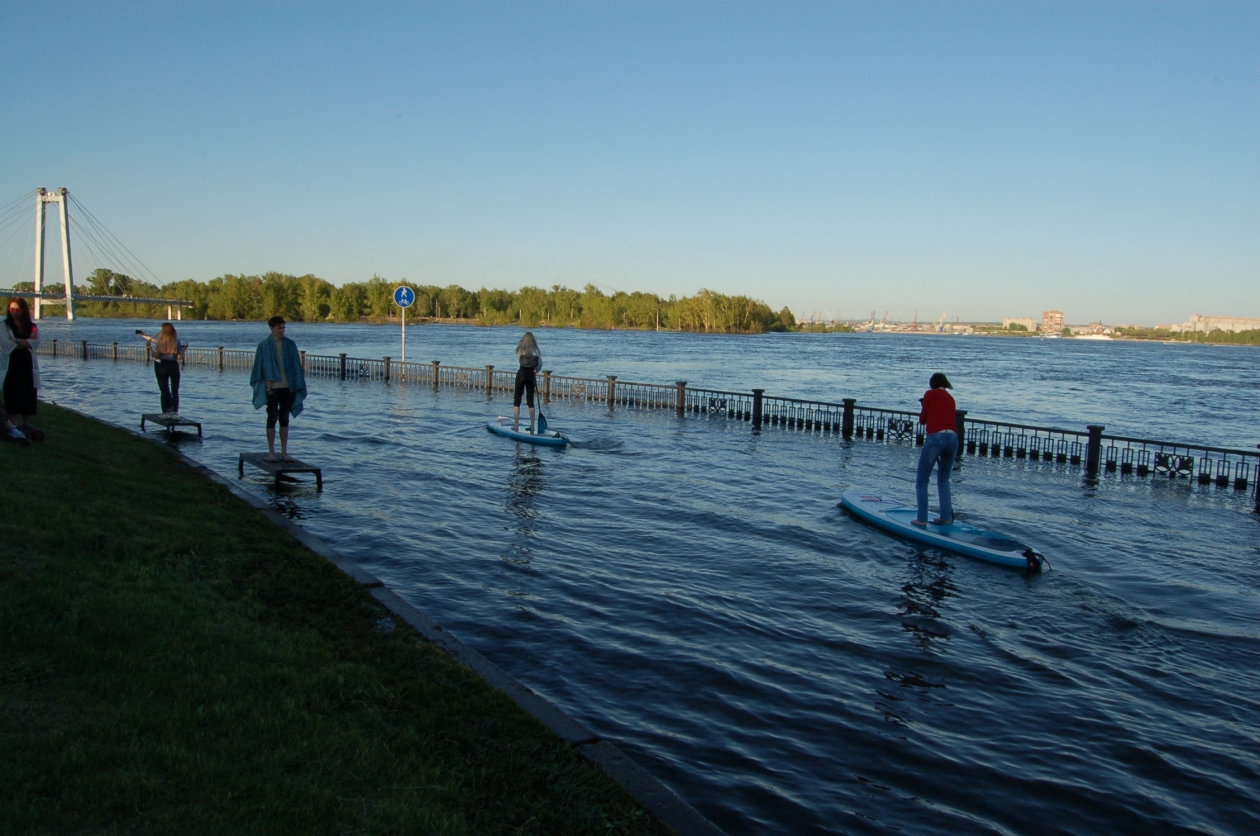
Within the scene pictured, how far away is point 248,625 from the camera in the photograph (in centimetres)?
609

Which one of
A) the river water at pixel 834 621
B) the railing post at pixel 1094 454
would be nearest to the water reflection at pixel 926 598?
the river water at pixel 834 621

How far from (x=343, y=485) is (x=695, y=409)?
16885mm

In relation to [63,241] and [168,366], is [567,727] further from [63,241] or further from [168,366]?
[63,241]

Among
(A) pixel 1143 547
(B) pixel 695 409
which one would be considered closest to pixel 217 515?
(A) pixel 1143 547

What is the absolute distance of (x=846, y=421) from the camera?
24656mm

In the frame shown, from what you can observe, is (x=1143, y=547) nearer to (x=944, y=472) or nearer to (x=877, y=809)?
(x=944, y=472)

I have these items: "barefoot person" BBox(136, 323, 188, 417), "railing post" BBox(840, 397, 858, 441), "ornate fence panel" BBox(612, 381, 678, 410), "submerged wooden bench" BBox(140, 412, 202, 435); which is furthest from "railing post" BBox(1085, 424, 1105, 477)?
"barefoot person" BBox(136, 323, 188, 417)

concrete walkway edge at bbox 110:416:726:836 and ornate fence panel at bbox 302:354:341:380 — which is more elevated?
ornate fence panel at bbox 302:354:341:380

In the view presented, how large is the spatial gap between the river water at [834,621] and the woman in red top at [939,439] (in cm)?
93

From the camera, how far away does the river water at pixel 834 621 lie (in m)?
5.85

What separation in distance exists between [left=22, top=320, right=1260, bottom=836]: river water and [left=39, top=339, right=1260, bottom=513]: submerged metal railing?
0.96 meters

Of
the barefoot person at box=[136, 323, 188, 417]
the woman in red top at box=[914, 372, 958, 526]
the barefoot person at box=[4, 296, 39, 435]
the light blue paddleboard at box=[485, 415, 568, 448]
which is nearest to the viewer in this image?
the barefoot person at box=[4, 296, 39, 435]

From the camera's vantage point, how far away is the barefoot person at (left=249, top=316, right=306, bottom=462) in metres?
12.9

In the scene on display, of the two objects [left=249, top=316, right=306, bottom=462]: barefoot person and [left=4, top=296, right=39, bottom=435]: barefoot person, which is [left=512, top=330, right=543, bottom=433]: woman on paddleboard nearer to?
[left=249, top=316, right=306, bottom=462]: barefoot person
